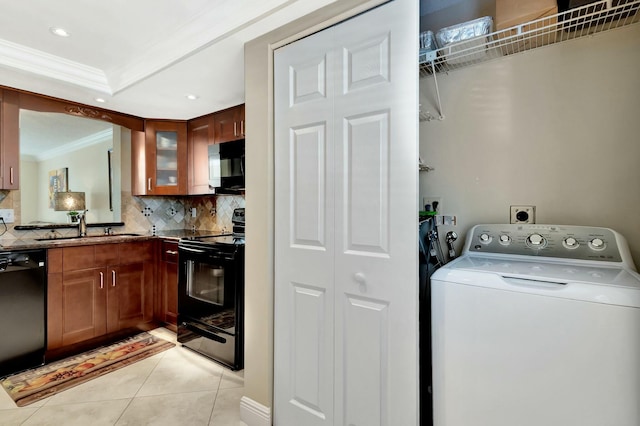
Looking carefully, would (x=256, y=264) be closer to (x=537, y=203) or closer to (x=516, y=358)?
(x=516, y=358)

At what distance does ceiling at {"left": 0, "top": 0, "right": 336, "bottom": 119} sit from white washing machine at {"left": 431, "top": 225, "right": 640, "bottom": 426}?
1532mm

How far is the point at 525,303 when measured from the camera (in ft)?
3.59

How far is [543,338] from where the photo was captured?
1.06 metres

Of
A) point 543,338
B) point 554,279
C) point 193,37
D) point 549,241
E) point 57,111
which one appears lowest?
point 543,338

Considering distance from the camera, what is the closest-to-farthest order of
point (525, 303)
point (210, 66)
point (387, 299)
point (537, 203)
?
point (525, 303)
point (387, 299)
point (537, 203)
point (210, 66)

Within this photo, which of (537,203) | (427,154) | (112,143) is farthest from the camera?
(112,143)

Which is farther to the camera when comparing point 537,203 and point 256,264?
point 256,264

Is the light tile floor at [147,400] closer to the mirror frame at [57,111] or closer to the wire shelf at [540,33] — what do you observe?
the mirror frame at [57,111]

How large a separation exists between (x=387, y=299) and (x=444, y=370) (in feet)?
1.13

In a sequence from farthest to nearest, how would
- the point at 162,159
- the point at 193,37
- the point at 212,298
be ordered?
the point at 162,159 → the point at 212,298 → the point at 193,37

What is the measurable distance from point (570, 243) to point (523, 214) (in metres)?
0.25

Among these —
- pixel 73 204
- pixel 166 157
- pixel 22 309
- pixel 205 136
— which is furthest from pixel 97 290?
pixel 205 136

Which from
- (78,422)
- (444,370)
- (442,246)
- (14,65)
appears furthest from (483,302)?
(14,65)

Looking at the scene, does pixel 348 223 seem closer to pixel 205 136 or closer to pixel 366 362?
pixel 366 362
